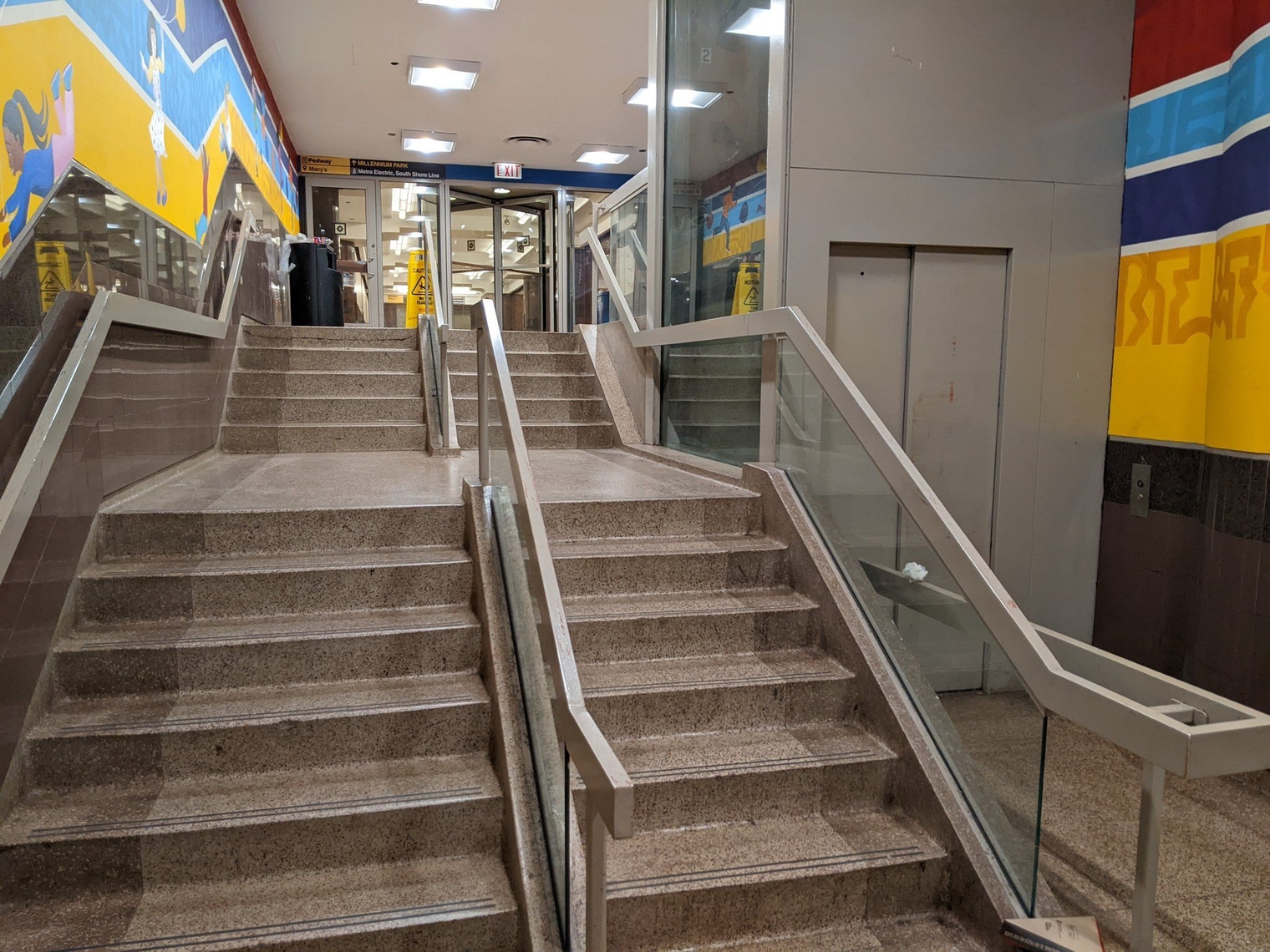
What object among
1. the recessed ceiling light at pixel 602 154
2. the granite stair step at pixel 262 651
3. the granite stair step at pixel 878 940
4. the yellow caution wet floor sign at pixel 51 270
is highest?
the recessed ceiling light at pixel 602 154

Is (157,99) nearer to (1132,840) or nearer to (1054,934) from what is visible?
(1054,934)

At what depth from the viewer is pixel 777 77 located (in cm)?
402

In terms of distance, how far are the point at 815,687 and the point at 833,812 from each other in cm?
45

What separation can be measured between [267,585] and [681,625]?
1.55 m

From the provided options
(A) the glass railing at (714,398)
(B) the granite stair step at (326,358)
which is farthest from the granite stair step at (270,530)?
(B) the granite stair step at (326,358)

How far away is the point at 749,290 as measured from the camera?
4457mm

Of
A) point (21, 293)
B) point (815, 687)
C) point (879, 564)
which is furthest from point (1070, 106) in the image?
point (21, 293)

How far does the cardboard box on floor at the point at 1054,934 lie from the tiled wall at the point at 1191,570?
2029 mm

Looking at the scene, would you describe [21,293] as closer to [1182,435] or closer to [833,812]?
[833,812]

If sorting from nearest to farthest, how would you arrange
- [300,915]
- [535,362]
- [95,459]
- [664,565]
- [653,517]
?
[300,915] < [95,459] < [664,565] < [653,517] < [535,362]

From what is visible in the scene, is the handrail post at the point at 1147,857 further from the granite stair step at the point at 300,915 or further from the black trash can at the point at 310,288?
the black trash can at the point at 310,288

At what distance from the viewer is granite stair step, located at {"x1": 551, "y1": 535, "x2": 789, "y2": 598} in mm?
3467

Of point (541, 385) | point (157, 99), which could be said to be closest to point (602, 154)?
point (541, 385)

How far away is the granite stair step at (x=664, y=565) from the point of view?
3.47m
